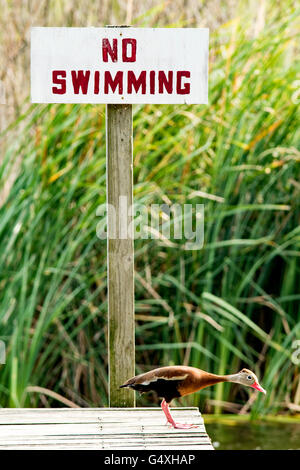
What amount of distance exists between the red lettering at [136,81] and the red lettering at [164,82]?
36 mm

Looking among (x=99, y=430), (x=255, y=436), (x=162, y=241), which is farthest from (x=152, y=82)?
(x=255, y=436)

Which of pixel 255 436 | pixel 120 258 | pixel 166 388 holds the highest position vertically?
pixel 120 258

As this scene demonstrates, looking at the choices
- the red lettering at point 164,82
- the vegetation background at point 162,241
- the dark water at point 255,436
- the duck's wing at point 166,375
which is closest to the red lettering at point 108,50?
the red lettering at point 164,82

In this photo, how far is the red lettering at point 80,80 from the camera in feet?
6.53

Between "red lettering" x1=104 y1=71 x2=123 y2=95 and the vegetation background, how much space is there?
3.44 feet

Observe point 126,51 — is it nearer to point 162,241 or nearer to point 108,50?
point 108,50

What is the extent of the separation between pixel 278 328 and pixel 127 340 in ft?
4.23

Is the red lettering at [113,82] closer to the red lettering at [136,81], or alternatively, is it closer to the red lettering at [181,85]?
the red lettering at [136,81]

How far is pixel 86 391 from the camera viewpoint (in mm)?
3328

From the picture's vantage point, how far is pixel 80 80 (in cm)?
199

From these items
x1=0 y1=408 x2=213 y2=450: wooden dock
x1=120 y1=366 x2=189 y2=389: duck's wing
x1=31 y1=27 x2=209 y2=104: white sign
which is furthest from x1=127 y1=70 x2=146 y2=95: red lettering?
x1=0 y1=408 x2=213 y2=450: wooden dock

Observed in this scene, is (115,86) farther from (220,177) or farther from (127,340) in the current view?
(220,177)

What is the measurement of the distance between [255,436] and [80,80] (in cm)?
158

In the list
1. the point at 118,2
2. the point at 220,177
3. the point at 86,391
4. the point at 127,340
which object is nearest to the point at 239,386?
the point at 86,391
